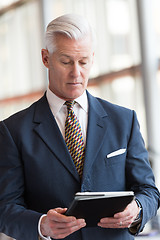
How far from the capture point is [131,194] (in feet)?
5.03

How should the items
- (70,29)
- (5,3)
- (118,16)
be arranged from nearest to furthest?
(70,29) → (118,16) → (5,3)

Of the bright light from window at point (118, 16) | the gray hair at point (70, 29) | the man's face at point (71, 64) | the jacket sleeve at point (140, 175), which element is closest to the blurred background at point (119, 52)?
the bright light from window at point (118, 16)

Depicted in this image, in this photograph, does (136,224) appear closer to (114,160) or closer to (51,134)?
(114,160)

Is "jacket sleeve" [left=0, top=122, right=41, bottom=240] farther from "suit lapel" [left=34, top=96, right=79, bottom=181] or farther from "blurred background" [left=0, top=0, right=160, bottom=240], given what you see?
"blurred background" [left=0, top=0, right=160, bottom=240]

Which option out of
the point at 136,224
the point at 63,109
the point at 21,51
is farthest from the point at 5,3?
the point at 136,224

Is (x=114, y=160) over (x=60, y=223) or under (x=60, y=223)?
over

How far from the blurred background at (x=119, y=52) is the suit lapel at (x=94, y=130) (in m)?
1.49

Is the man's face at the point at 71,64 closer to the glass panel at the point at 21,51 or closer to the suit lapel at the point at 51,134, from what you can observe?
the suit lapel at the point at 51,134

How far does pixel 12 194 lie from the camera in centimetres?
181

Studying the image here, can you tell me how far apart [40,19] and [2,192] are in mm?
5217

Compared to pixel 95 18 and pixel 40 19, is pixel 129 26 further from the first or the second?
pixel 40 19

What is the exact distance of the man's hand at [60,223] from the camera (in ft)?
5.21

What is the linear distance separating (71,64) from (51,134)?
11.0 inches

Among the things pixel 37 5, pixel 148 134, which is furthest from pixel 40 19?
pixel 148 134
